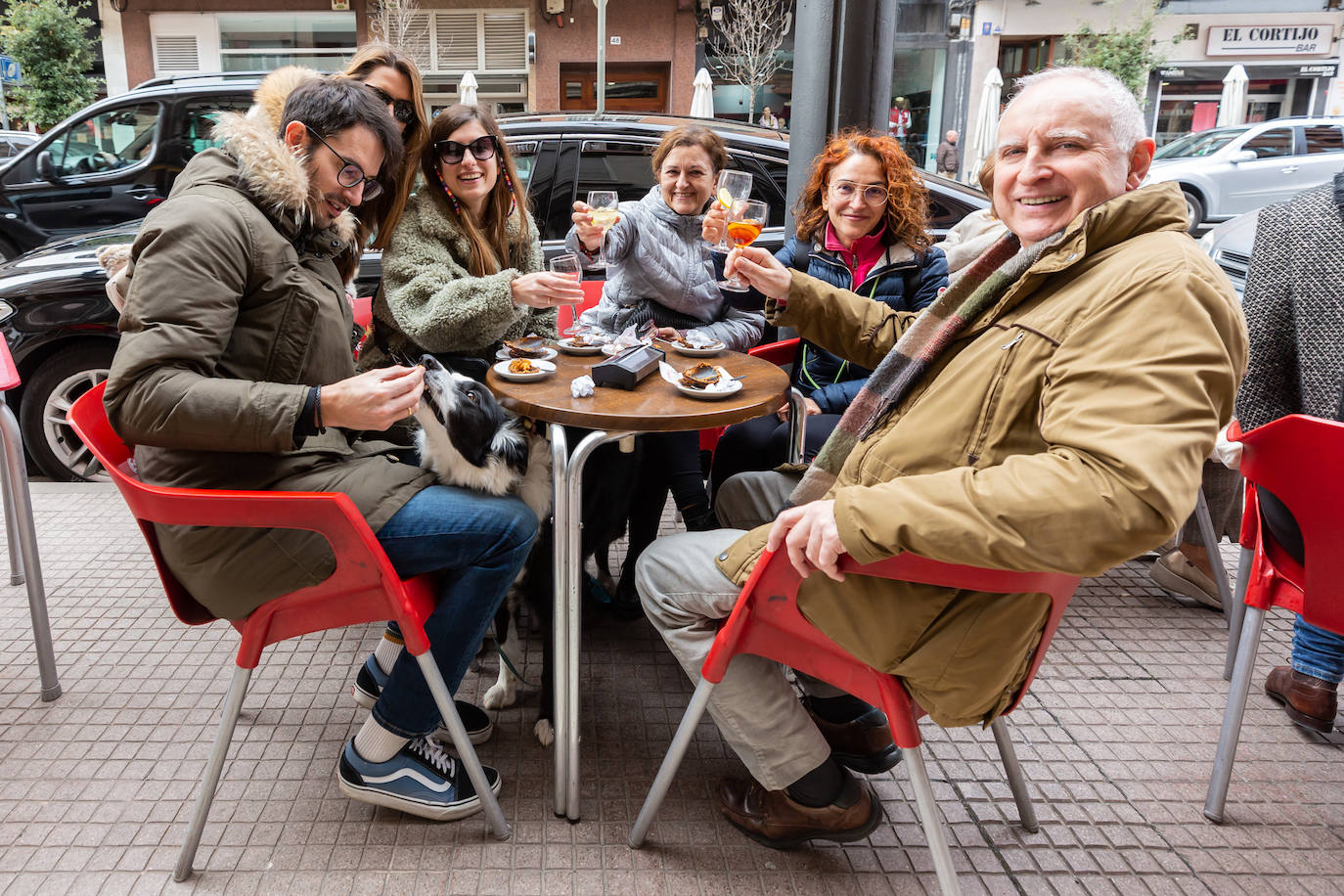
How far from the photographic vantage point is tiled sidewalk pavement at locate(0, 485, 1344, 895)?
6.14 ft

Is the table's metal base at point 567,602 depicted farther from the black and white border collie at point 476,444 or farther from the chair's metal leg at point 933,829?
the chair's metal leg at point 933,829

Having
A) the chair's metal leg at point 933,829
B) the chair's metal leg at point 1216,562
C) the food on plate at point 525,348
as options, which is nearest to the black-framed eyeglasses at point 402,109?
the food on plate at point 525,348

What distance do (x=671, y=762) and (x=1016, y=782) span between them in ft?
2.76

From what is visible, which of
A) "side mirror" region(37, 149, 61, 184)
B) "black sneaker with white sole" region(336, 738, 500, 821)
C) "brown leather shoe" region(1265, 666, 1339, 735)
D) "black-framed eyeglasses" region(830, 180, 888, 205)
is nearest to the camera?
"black sneaker with white sole" region(336, 738, 500, 821)

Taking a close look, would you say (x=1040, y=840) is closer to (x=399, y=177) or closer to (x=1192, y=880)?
(x=1192, y=880)

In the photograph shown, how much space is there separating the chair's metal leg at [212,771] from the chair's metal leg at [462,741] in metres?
0.36

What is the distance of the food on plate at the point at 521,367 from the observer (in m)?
2.28

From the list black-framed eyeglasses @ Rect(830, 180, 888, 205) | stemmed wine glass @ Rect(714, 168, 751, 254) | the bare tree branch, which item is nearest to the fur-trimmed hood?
stemmed wine glass @ Rect(714, 168, 751, 254)

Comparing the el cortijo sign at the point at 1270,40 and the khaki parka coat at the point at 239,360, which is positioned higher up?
the el cortijo sign at the point at 1270,40

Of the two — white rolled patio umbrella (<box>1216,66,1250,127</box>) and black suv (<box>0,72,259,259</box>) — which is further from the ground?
white rolled patio umbrella (<box>1216,66,1250,127</box>)

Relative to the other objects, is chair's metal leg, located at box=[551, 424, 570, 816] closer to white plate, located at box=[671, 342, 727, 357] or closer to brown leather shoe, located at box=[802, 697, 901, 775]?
brown leather shoe, located at box=[802, 697, 901, 775]

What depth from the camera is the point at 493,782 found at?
208cm

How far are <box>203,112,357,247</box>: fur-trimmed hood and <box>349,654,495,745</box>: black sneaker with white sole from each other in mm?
1188

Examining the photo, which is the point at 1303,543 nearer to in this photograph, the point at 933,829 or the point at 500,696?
the point at 933,829
